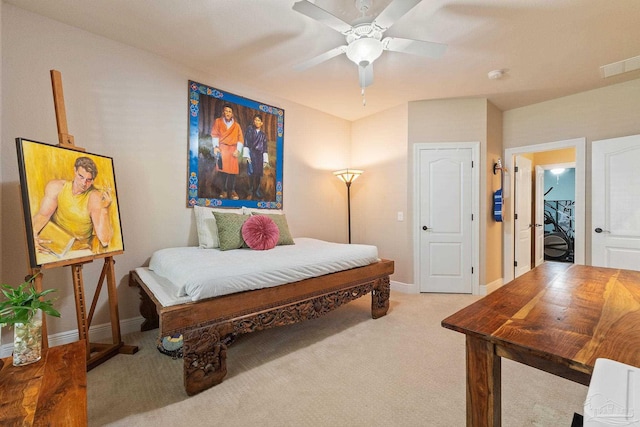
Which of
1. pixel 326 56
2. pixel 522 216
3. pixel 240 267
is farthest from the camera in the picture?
pixel 522 216

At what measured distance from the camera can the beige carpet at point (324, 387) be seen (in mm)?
1483

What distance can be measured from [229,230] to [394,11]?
2.25 metres

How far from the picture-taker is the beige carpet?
4.87 ft

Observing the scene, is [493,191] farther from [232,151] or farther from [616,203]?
[232,151]

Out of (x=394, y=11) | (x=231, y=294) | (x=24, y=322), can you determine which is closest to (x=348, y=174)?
(x=394, y=11)

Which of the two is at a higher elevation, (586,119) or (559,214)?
(586,119)

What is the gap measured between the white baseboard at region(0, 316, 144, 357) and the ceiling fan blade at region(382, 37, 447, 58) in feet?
10.7

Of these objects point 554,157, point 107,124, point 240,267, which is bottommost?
point 240,267

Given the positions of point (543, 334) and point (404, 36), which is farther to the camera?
point (404, 36)

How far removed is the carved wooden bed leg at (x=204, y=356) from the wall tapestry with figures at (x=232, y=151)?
5.37 feet

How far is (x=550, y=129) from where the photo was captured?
12.1 ft

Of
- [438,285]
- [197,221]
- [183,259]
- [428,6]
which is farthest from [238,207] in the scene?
[438,285]

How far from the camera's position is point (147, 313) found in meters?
2.54

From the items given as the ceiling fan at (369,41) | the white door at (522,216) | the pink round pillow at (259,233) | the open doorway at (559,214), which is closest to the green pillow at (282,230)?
the pink round pillow at (259,233)
